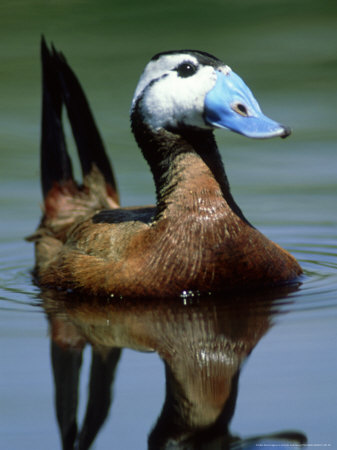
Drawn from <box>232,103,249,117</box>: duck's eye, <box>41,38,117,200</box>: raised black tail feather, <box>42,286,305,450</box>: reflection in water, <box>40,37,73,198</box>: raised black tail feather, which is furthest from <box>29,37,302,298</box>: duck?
<box>40,37,73,198</box>: raised black tail feather

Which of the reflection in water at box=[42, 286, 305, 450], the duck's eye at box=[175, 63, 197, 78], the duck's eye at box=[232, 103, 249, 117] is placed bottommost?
the reflection in water at box=[42, 286, 305, 450]

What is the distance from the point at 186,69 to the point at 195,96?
19 cm

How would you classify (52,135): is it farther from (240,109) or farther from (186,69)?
(240,109)

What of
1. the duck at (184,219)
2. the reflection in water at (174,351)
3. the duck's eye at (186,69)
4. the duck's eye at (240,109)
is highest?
the duck's eye at (186,69)

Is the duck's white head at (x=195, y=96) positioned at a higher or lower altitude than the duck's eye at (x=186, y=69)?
lower

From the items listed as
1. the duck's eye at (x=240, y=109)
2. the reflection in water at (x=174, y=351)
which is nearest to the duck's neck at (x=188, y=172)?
the duck's eye at (x=240, y=109)

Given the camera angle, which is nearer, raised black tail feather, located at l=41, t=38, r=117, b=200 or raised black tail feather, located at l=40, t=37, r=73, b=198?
raised black tail feather, located at l=41, t=38, r=117, b=200

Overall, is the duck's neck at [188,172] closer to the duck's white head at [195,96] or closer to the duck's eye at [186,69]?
the duck's white head at [195,96]

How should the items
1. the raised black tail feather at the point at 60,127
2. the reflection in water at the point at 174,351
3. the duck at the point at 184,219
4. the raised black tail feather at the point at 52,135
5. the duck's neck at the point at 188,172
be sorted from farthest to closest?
the raised black tail feather at the point at 52,135 → the raised black tail feather at the point at 60,127 → the duck's neck at the point at 188,172 → the duck at the point at 184,219 → the reflection in water at the point at 174,351

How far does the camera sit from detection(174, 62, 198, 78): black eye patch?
620cm

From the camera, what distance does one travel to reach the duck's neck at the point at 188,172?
6191 mm

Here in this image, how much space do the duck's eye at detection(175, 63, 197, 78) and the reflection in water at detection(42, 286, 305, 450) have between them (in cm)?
131

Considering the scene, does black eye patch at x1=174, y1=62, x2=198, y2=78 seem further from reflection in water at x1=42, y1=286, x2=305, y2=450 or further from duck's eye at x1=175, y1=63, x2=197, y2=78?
reflection in water at x1=42, y1=286, x2=305, y2=450

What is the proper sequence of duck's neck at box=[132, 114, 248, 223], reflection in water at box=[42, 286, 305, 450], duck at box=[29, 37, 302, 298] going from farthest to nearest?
duck's neck at box=[132, 114, 248, 223] < duck at box=[29, 37, 302, 298] < reflection in water at box=[42, 286, 305, 450]
